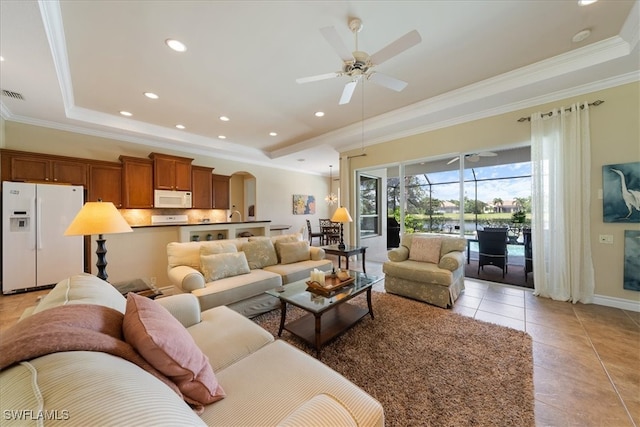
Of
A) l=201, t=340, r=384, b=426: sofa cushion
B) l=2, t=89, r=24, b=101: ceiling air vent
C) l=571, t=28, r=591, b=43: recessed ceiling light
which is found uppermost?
l=571, t=28, r=591, b=43: recessed ceiling light

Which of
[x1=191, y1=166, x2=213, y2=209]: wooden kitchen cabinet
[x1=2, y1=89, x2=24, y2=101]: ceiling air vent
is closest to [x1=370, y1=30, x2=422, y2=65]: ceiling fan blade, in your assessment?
[x1=2, y1=89, x2=24, y2=101]: ceiling air vent

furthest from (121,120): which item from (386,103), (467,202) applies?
(467,202)

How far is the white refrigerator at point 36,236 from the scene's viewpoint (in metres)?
3.56

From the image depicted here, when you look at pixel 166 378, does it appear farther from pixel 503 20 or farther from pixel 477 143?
pixel 477 143

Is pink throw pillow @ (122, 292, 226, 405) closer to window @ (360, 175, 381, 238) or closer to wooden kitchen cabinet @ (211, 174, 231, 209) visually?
window @ (360, 175, 381, 238)

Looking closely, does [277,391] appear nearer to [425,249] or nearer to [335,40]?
[335,40]

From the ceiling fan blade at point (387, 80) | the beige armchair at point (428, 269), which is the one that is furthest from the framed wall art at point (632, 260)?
the ceiling fan blade at point (387, 80)

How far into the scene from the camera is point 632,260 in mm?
2859

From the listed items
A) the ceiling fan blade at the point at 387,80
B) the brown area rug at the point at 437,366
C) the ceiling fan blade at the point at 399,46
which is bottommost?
the brown area rug at the point at 437,366

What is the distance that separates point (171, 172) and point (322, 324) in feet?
15.9

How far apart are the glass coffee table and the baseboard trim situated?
2.98 meters

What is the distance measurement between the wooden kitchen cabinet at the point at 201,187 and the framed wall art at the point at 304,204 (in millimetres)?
3258

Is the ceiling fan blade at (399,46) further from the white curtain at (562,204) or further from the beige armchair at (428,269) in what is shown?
the white curtain at (562,204)

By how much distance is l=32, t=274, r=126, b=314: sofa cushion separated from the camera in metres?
1.14
